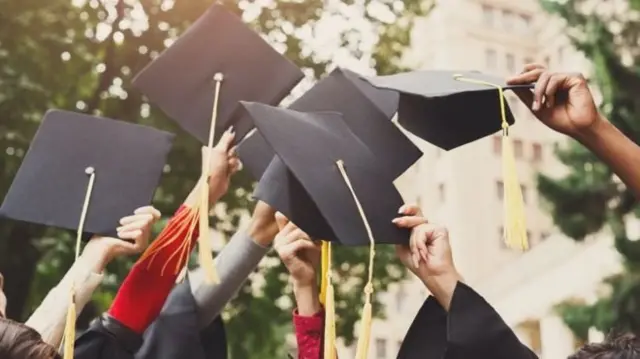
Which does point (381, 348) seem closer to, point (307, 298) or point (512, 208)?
point (307, 298)

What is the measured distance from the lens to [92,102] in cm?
480

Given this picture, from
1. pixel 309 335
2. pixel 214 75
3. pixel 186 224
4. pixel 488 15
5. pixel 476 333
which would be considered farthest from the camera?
pixel 488 15

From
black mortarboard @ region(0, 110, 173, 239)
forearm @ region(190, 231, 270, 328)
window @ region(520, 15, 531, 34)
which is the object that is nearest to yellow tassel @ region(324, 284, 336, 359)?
forearm @ region(190, 231, 270, 328)

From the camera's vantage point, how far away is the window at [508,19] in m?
15.6

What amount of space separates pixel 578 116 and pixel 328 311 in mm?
490

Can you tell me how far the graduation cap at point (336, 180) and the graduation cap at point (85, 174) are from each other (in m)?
0.33

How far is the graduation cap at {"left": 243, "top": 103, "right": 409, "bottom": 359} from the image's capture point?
146 cm

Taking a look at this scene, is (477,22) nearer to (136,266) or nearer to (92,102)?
(92,102)

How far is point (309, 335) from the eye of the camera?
1607mm

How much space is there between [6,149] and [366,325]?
127 inches

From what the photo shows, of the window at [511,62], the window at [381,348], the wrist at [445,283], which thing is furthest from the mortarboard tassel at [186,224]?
the window at [381,348]

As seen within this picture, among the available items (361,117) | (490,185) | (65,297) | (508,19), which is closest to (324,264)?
(361,117)

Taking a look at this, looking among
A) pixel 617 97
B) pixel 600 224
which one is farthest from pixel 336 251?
pixel 617 97

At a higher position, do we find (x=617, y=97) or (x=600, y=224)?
(x=617, y=97)
